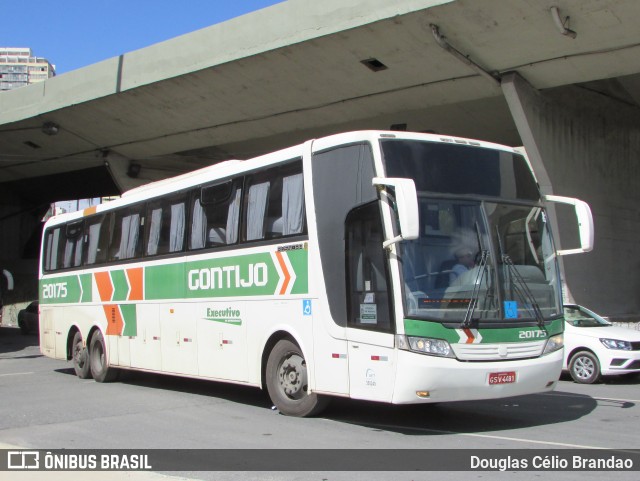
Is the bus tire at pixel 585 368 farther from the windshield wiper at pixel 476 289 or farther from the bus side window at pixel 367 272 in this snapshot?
the bus side window at pixel 367 272

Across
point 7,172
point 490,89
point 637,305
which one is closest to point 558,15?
point 490,89

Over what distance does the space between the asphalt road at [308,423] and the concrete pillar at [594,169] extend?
8107 millimetres

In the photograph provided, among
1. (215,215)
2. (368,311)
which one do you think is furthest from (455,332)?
(215,215)

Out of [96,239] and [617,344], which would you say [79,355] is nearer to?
[96,239]

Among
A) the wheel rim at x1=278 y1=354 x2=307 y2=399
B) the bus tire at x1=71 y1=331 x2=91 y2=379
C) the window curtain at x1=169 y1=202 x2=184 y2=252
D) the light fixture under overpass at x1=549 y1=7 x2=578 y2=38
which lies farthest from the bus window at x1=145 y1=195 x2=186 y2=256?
the light fixture under overpass at x1=549 y1=7 x2=578 y2=38

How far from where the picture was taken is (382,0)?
55.5 ft

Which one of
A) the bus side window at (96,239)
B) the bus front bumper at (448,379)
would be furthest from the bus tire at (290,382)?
the bus side window at (96,239)

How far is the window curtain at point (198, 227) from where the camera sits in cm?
1114

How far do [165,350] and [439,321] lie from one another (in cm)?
598

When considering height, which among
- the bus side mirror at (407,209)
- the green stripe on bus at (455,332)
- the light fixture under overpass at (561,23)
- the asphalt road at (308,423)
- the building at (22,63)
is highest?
the building at (22,63)

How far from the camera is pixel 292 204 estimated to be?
936 cm

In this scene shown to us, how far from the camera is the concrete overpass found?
1683cm

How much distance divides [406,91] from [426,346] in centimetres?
1414

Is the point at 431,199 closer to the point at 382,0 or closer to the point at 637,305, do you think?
the point at 382,0
